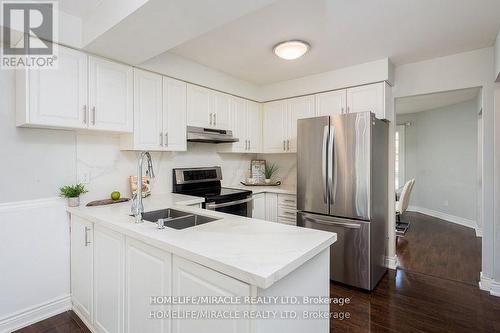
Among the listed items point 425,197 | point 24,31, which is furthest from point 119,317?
point 425,197

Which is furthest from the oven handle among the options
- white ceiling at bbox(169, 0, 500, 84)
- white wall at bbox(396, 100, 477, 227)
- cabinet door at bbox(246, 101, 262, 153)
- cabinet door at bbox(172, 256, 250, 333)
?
white wall at bbox(396, 100, 477, 227)

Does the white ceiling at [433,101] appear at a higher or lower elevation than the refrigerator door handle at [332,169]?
higher

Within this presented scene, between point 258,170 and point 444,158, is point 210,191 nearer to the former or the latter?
point 258,170

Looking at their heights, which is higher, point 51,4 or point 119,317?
point 51,4

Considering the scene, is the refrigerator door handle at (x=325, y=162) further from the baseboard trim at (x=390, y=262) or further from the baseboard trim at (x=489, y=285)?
the baseboard trim at (x=489, y=285)

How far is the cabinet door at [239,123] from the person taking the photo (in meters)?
3.61

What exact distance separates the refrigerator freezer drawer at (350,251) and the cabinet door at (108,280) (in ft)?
6.74

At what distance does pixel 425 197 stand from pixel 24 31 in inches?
296

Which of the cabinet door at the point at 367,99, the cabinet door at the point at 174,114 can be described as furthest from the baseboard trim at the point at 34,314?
the cabinet door at the point at 367,99

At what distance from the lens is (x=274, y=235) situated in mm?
1413

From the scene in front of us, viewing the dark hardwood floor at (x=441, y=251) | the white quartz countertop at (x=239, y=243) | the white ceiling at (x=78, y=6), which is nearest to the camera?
the white quartz countertop at (x=239, y=243)

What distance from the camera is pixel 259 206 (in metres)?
3.64

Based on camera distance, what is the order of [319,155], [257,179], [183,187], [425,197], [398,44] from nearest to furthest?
1. [398,44]
2. [319,155]
3. [183,187]
4. [257,179]
5. [425,197]

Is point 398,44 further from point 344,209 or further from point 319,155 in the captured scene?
point 344,209
